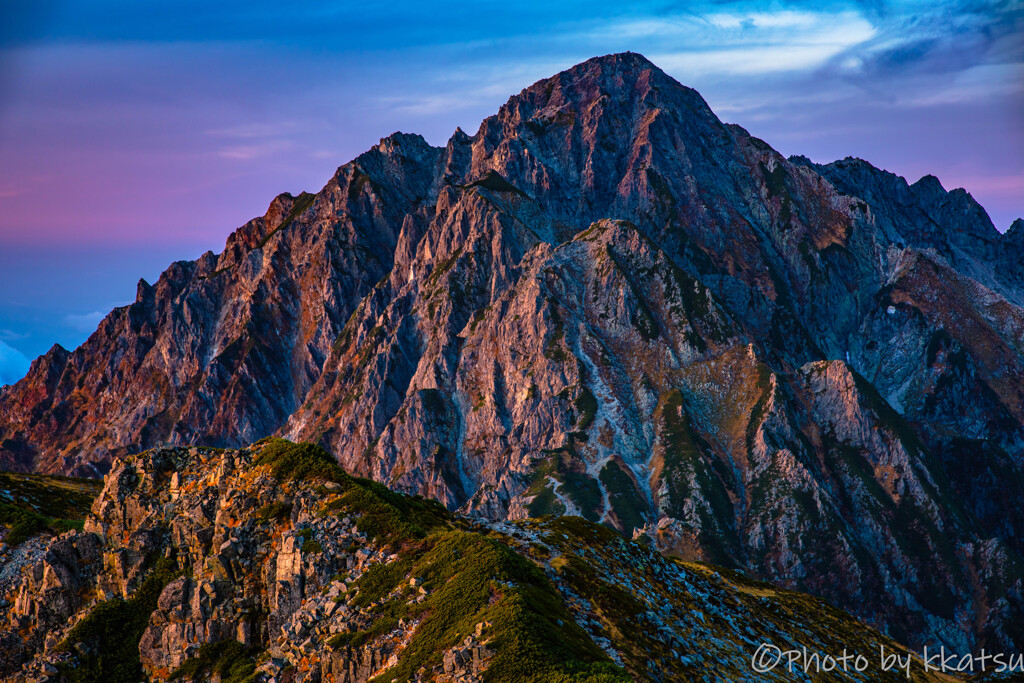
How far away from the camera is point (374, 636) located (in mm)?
47844

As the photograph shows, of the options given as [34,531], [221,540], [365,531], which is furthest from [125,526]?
[365,531]

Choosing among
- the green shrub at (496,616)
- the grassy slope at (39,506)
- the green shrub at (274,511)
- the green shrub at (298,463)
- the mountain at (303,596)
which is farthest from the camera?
the grassy slope at (39,506)

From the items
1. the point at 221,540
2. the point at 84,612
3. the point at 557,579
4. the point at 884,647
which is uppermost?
the point at 221,540

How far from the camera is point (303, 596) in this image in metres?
54.7

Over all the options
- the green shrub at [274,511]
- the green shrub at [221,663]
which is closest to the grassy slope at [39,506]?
the green shrub at [221,663]

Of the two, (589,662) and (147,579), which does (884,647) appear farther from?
(147,579)

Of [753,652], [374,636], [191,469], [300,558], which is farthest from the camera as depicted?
[753,652]

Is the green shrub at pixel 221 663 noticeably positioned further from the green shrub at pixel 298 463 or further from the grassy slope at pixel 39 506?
the grassy slope at pixel 39 506

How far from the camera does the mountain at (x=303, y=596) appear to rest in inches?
1812

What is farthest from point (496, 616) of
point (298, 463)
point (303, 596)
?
point (298, 463)

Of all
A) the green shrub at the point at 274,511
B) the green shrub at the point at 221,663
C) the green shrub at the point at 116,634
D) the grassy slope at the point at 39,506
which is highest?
the grassy slope at the point at 39,506

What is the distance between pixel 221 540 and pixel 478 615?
24083 mm

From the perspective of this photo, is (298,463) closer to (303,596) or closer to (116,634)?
(303,596)

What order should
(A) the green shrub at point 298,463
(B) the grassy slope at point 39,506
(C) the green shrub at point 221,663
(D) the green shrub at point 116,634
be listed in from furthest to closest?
(B) the grassy slope at point 39,506 < (A) the green shrub at point 298,463 < (D) the green shrub at point 116,634 < (C) the green shrub at point 221,663
